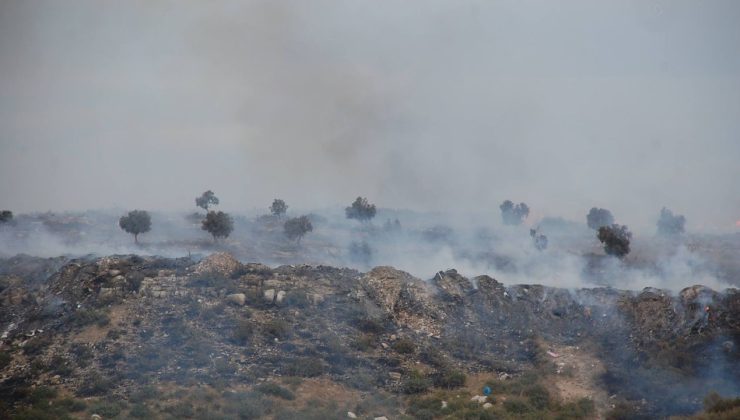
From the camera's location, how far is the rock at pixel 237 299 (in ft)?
97.7

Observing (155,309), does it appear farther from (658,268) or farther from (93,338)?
(658,268)

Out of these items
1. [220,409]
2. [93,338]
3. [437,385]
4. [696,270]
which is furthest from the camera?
[696,270]

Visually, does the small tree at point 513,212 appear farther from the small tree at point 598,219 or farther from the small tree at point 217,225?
the small tree at point 217,225

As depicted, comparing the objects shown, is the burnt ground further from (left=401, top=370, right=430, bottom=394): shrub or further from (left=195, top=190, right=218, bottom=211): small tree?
(left=195, top=190, right=218, bottom=211): small tree

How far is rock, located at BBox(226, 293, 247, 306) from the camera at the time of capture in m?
29.8

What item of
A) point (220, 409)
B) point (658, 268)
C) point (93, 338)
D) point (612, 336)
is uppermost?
point (658, 268)

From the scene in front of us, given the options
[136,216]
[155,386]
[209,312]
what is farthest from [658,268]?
[136,216]

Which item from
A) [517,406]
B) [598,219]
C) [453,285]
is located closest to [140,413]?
[517,406]

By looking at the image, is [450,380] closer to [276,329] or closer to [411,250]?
[276,329]

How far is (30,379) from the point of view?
880 inches

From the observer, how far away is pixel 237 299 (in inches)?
1174

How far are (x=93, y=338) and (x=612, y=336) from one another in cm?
2743

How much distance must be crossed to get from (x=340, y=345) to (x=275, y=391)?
5.47 m

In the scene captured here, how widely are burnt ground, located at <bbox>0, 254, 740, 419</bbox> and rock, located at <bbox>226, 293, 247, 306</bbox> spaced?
1.28ft
